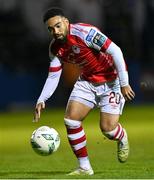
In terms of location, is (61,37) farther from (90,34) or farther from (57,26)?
(90,34)

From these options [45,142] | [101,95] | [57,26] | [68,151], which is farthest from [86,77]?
[68,151]

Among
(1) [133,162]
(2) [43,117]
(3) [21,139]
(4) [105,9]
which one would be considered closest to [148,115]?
(2) [43,117]

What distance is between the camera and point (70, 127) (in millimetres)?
11414

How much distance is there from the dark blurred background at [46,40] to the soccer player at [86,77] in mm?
15399

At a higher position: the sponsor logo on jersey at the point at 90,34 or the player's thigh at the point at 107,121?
the sponsor logo on jersey at the point at 90,34

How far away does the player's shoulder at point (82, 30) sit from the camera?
1113cm

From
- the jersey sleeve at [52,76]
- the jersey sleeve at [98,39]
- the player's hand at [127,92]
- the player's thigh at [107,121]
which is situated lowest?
the player's thigh at [107,121]

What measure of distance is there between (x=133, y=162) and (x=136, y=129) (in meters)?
7.43

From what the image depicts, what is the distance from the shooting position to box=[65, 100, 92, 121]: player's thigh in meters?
11.4

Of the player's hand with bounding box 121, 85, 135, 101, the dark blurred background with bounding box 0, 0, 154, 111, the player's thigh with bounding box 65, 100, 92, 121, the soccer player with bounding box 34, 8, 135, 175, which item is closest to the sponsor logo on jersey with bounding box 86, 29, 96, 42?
the soccer player with bounding box 34, 8, 135, 175

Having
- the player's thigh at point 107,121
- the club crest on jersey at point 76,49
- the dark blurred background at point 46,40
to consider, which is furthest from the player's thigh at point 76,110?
the dark blurred background at point 46,40

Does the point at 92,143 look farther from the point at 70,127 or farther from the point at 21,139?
the point at 70,127

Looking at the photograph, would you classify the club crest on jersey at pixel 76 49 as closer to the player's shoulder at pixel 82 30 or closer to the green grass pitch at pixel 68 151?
the player's shoulder at pixel 82 30

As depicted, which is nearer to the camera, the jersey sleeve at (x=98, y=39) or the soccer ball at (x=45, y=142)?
the jersey sleeve at (x=98, y=39)
